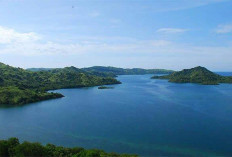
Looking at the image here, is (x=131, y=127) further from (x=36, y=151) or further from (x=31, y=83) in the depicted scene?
(x=31, y=83)

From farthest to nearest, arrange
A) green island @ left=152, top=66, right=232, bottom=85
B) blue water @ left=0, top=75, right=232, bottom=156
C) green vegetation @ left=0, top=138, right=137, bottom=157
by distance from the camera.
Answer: green island @ left=152, top=66, right=232, bottom=85 → blue water @ left=0, top=75, right=232, bottom=156 → green vegetation @ left=0, top=138, right=137, bottom=157

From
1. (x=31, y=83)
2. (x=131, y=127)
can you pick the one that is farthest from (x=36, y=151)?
(x=31, y=83)

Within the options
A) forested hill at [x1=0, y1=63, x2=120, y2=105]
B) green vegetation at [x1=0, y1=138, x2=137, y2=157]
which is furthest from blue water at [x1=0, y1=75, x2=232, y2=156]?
forested hill at [x1=0, y1=63, x2=120, y2=105]

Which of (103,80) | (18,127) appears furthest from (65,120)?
(103,80)

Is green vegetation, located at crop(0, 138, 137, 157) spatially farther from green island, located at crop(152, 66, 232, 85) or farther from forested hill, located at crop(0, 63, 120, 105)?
green island, located at crop(152, 66, 232, 85)

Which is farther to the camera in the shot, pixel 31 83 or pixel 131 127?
pixel 31 83

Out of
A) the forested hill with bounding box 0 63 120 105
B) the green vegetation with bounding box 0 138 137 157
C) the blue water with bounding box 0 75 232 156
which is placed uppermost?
the forested hill with bounding box 0 63 120 105

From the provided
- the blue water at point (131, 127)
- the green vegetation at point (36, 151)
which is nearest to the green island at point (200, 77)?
the blue water at point (131, 127)

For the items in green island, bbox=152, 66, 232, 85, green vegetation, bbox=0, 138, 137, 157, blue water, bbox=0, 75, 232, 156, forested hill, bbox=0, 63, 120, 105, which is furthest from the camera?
green island, bbox=152, 66, 232, 85

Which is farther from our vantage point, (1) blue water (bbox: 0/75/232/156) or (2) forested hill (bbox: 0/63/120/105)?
(2) forested hill (bbox: 0/63/120/105)
